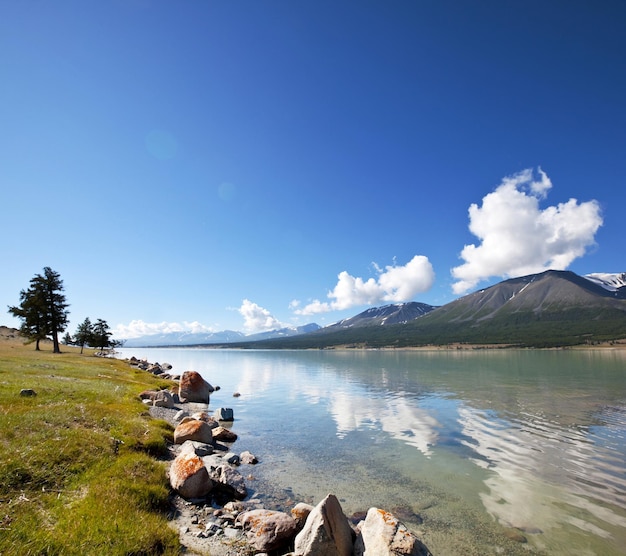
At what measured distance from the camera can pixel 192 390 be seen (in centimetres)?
4381

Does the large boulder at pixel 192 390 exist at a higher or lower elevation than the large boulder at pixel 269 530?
lower

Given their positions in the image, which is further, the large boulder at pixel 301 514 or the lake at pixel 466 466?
the lake at pixel 466 466

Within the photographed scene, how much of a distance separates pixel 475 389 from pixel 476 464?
119ft

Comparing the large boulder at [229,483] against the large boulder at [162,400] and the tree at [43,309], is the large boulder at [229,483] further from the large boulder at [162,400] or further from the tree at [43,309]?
the tree at [43,309]

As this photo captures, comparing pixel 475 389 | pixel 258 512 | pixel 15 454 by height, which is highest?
pixel 15 454

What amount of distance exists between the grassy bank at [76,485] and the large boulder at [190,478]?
1.63 ft

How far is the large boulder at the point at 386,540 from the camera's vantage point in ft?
29.4

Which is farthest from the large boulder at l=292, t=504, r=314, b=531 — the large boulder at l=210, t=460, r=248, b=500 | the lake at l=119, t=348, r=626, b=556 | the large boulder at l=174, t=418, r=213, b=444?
the large boulder at l=174, t=418, r=213, b=444

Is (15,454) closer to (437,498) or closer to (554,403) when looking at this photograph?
(437,498)

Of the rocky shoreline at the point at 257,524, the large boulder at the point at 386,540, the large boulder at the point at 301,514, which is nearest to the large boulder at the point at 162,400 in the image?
the rocky shoreline at the point at 257,524

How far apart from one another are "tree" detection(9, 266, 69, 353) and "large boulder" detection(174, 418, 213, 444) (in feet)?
234

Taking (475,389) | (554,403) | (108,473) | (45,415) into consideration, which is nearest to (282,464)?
(108,473)

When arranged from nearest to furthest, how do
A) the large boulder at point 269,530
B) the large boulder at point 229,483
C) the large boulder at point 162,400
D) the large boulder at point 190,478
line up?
the large boulder at point 269,530 < the large boulder at point 190,478 < the large boulder at point 229,483 < the large boulder at point 162,400

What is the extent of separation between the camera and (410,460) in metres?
20.9
